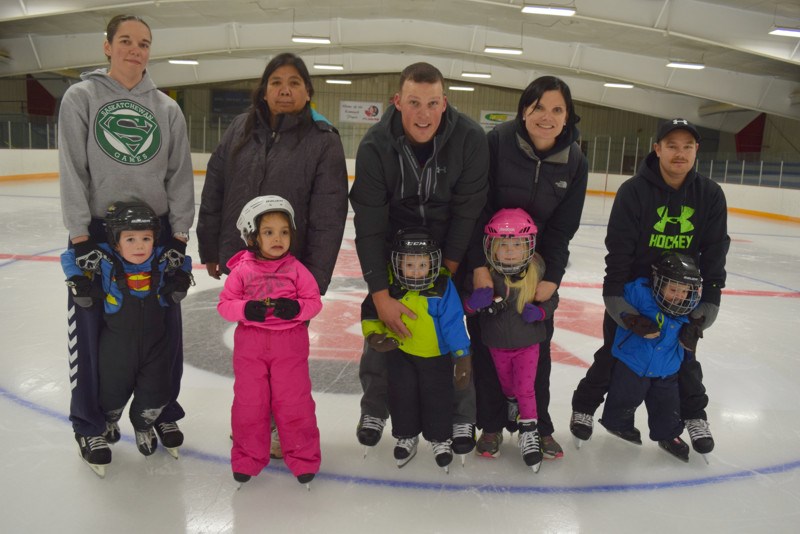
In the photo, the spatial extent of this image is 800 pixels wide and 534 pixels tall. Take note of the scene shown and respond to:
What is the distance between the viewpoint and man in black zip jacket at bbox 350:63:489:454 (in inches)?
83.4

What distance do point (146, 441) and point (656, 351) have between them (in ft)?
6.00

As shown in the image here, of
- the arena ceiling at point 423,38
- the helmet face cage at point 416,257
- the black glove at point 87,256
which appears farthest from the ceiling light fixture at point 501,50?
the black glove at point 87,256

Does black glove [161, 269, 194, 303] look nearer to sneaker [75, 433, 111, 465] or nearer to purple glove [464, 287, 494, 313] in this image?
sneaker [75, 433, 111, 465]

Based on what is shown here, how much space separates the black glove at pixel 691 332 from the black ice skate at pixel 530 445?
0.62 metres

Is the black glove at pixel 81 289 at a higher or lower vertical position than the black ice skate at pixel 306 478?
higher

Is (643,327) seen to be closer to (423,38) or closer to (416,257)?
(416,257)

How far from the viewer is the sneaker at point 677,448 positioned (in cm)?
239

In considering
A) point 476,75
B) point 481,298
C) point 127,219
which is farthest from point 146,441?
point 476,75

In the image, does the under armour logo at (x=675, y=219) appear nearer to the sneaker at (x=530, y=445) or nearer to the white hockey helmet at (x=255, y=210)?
the sneaker at (x=530, y=445)

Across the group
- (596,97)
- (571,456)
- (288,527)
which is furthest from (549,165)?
(596,97)

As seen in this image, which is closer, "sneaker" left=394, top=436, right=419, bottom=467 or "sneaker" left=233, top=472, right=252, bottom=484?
"sneaker" left=233, top=472, right=252, bottom=484

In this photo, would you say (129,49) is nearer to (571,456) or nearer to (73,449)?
(73,449)

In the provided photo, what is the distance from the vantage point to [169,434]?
7.55 feet

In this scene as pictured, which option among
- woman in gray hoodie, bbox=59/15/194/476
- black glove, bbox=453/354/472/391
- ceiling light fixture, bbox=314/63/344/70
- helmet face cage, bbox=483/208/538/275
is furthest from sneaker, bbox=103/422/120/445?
ceiling light fixture, bbox=314/63/344/70
